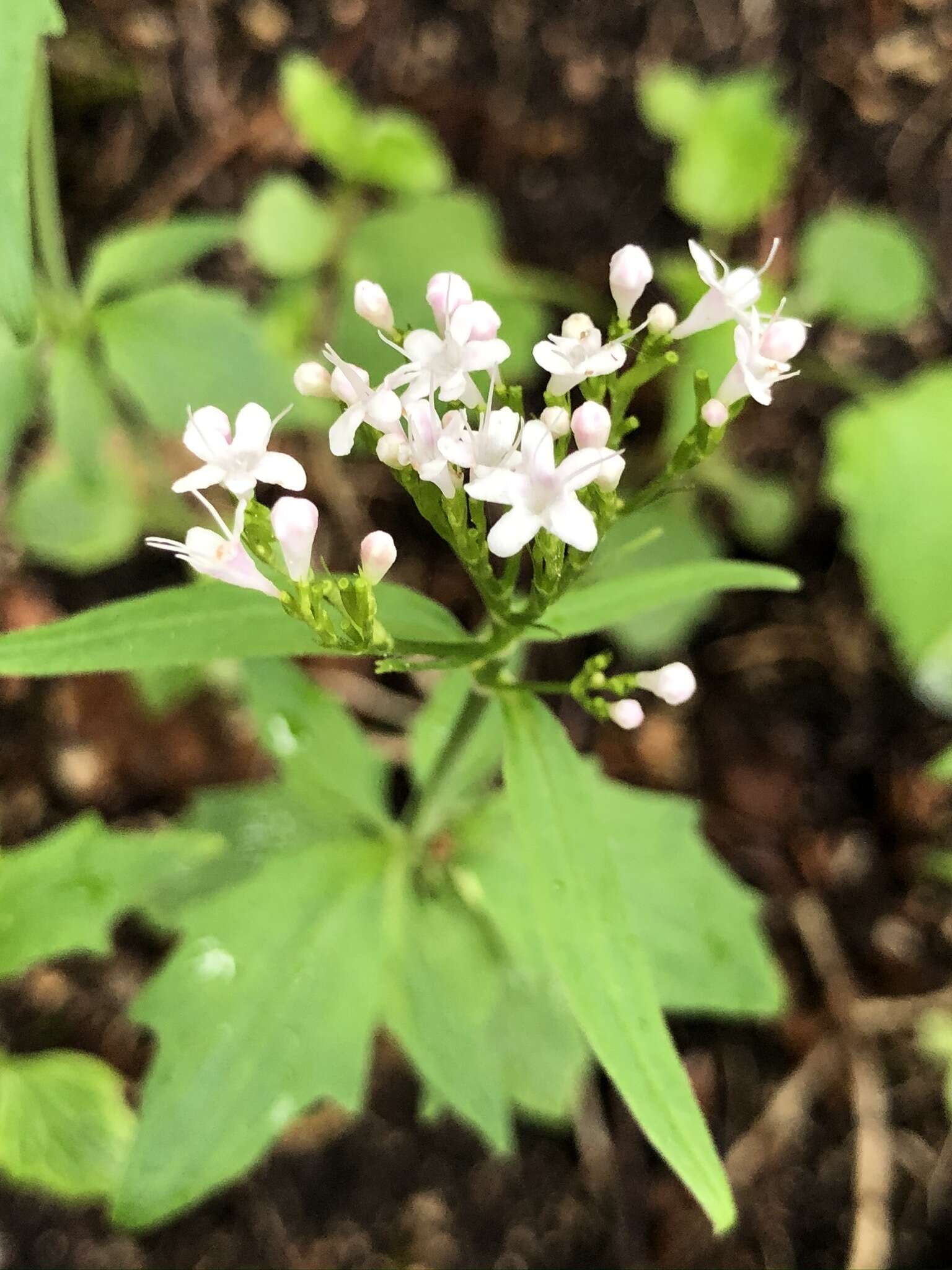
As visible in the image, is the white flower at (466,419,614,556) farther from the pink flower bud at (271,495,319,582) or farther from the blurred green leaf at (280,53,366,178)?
the blurred green leaf at (280,53,366,178)

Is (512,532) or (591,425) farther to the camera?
(591,425)

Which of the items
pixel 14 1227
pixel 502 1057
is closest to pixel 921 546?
pixel 502 1057

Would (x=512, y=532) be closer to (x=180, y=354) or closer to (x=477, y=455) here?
(x=477, y=455)

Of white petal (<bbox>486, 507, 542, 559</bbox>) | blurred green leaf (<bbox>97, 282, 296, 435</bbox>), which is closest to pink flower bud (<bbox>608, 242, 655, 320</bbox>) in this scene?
white petal (<bbox>486, 507, 542, 559</bbox>)

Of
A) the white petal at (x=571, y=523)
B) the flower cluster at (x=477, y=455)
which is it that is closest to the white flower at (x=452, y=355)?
the flower cluster at (x=477, y=455)

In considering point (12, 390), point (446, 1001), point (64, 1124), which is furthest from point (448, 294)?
point (64, 1124)

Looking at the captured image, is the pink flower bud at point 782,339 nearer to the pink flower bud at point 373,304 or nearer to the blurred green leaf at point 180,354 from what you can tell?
the pink flower bud at point 373,304
